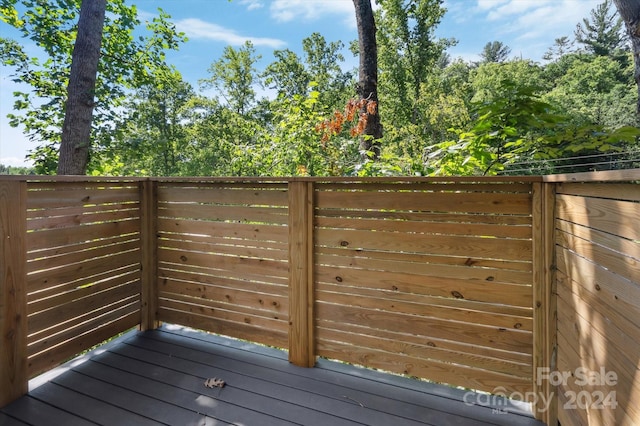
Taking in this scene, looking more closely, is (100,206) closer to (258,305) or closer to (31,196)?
(31,196)

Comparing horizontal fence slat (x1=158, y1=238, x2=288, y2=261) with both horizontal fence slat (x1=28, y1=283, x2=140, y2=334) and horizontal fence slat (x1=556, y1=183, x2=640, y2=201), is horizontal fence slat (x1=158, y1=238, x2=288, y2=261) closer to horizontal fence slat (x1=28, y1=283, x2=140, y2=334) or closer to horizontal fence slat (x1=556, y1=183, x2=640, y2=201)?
horizontal fence slat (x1=28, y1=283, x2=140, y2=334)

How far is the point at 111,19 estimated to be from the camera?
5070 millimetres

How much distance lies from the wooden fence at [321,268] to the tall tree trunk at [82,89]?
1.93m

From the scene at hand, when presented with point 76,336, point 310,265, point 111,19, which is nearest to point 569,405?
point 310,265

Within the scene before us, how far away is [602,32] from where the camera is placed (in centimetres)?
1909

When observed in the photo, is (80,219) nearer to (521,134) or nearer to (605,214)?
(605,214)

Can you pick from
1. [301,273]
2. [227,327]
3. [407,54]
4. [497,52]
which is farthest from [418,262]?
[497,52]

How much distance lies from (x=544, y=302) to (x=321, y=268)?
119cm

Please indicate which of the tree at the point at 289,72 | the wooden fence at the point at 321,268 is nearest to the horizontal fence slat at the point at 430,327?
the wooden fence at the point at 321,268

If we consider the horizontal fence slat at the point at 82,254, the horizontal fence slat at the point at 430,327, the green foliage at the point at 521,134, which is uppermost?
the green foliage at the point at 521,134

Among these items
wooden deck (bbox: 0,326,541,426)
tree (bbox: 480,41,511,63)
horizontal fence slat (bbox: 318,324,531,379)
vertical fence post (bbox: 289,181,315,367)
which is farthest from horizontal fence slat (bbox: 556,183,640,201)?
tree (bbox: 480,41,511,63)

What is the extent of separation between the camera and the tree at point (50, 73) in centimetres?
447

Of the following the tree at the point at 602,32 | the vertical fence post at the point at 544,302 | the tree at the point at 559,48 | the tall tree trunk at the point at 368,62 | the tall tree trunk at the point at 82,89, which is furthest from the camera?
the tree at the point at 559,48

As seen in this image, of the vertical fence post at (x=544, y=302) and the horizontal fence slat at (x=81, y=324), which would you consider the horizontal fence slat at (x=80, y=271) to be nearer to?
the horizontal fence slat at (x=81, y=324)
